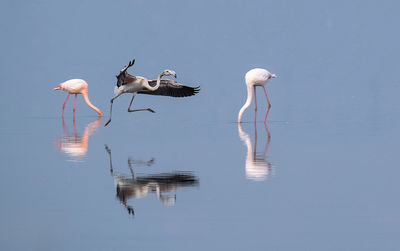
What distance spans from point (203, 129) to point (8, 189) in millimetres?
8354

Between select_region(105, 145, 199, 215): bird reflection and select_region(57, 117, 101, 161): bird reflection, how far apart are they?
2.04 m

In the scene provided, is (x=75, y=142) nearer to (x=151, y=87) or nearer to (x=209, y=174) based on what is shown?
(x=151, y=87)

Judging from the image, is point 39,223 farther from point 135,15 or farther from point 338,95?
point 135,15

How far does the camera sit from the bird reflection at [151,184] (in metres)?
10.6

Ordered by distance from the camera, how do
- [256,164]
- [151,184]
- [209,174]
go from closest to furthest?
[151,184] → [209,174] → [256,164]

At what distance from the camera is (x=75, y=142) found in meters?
16.4

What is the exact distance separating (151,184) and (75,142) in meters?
5.26

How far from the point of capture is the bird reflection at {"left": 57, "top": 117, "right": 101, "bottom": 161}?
14.7 m

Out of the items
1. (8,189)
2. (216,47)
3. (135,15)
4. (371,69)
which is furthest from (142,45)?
(8,189)

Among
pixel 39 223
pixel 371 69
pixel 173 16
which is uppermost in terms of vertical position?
pixel 173 16

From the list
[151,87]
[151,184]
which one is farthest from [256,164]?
[151,87]

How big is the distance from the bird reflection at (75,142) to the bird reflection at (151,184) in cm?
204

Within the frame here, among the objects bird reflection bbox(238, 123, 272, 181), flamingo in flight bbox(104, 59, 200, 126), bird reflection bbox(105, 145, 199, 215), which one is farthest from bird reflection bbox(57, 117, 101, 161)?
bird reflection bbox(238, 123, 272, 181)

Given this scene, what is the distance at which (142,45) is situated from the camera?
290 feet
